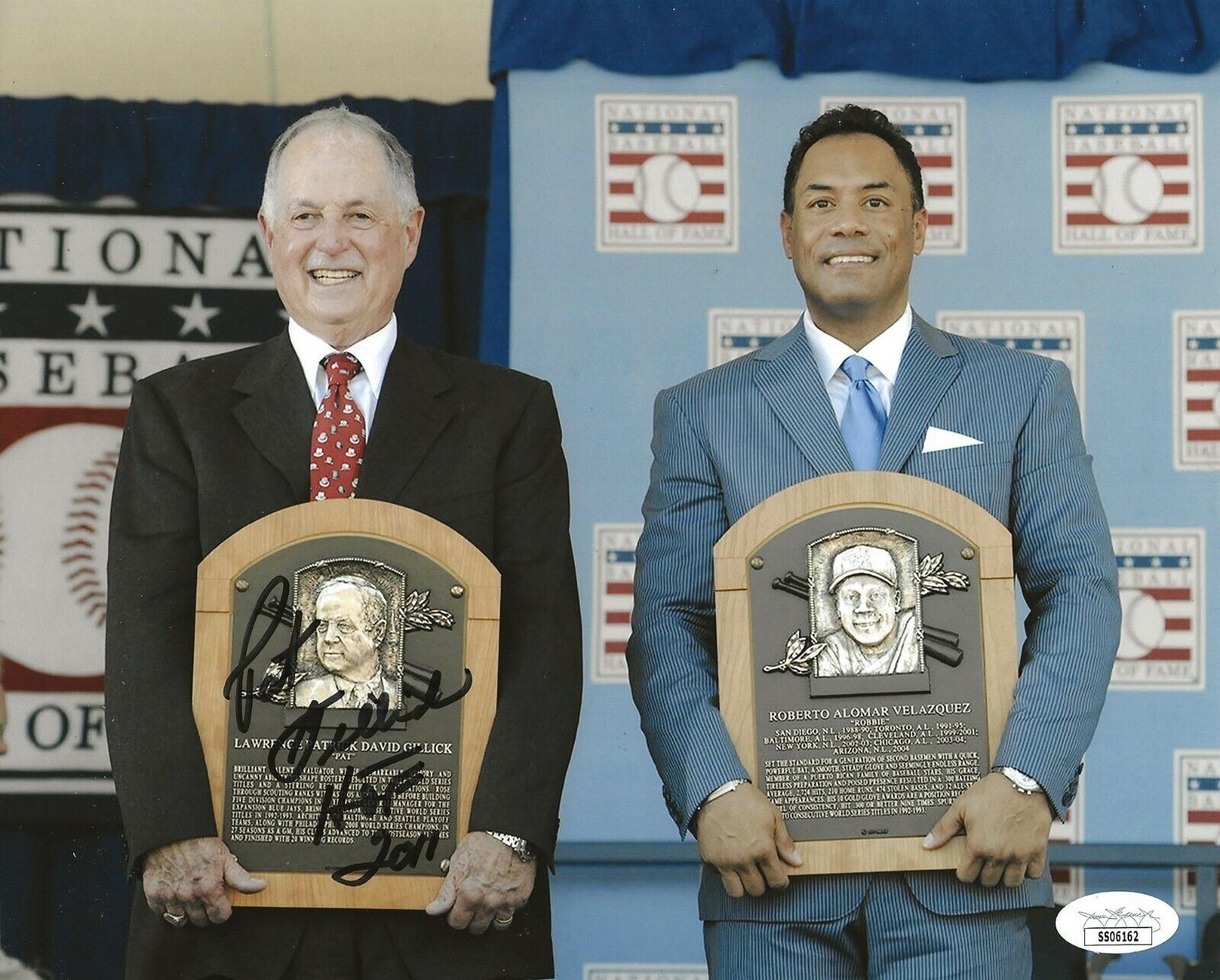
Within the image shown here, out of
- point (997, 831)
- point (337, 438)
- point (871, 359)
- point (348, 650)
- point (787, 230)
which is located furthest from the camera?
point (787, 230)

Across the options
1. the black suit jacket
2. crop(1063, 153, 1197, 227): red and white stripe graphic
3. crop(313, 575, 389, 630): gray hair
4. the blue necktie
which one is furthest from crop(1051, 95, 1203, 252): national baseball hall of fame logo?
crop(313, 575, 389, 630): gray hair

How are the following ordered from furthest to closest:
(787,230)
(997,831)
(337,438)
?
(787,230), (337,438), (997,831)

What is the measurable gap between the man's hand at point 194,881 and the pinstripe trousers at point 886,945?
2.65 ft

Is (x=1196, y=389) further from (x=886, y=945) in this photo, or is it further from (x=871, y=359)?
(x=886, y=945)

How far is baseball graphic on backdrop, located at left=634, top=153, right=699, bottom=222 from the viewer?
4934 mm

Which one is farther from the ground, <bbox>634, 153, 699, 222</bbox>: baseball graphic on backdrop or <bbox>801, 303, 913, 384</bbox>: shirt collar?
<bbox>634, 153, 699, 222</bbox>: baseball graphic on backdrop

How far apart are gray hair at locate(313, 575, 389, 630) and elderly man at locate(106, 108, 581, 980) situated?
17 mm

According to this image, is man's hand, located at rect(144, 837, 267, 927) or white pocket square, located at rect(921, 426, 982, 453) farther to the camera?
white pocket square, located at rect(921, 426, 982, 453)

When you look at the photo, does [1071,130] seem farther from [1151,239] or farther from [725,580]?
[725,580]

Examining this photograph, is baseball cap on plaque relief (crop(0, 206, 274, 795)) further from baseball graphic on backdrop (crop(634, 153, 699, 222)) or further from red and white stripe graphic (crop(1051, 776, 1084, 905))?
red and white stripe graphic (crop(1051, 776, 1084, 905))

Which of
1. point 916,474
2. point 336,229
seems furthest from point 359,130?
point 916,474

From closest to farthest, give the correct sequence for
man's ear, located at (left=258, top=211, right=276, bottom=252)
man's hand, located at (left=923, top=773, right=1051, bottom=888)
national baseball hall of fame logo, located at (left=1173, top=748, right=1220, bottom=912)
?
1. man's hand, located at (left=923, top=773, right=1051, bottom=888)
2. man's ear, located at (left=258, top=211, right=276, bottom=252)
3. national baseball hall of fame logo, located at (left=1173, top=748, right=1220, bottom=912)

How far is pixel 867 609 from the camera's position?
3367mm

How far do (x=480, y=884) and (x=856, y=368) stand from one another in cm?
110
